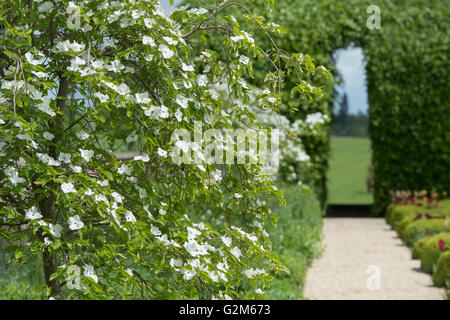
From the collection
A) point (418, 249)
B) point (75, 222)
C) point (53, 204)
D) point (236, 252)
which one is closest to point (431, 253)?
point (418, 249)

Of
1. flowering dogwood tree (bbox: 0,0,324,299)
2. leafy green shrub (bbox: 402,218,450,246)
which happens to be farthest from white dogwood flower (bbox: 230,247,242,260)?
leafy green shrub (bbox: 402,218,450,246)

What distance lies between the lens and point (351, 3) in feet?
30.3

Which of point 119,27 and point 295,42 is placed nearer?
point 119,27

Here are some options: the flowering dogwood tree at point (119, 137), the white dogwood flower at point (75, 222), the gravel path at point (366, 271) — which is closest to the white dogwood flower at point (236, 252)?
the flowering dogwood tree at point (119, 137)

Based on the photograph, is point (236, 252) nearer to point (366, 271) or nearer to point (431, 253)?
point (366, 271)

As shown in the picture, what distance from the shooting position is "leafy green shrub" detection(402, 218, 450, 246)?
6562 mm

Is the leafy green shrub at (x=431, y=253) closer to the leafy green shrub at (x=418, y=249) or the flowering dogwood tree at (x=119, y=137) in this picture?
the leafy green shrub at (x=418, y=249)

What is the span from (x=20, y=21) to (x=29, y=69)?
312 mm

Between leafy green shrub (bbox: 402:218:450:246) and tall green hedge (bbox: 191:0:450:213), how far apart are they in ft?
8.45

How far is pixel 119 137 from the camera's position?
7.50ft

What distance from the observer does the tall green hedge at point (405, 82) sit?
9.21 meters

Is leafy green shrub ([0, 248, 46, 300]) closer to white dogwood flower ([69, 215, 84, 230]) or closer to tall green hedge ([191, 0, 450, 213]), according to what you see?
white dogwood flower ([69, 215, 84, 230])

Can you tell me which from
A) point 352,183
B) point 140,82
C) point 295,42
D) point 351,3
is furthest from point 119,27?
point 352,183
